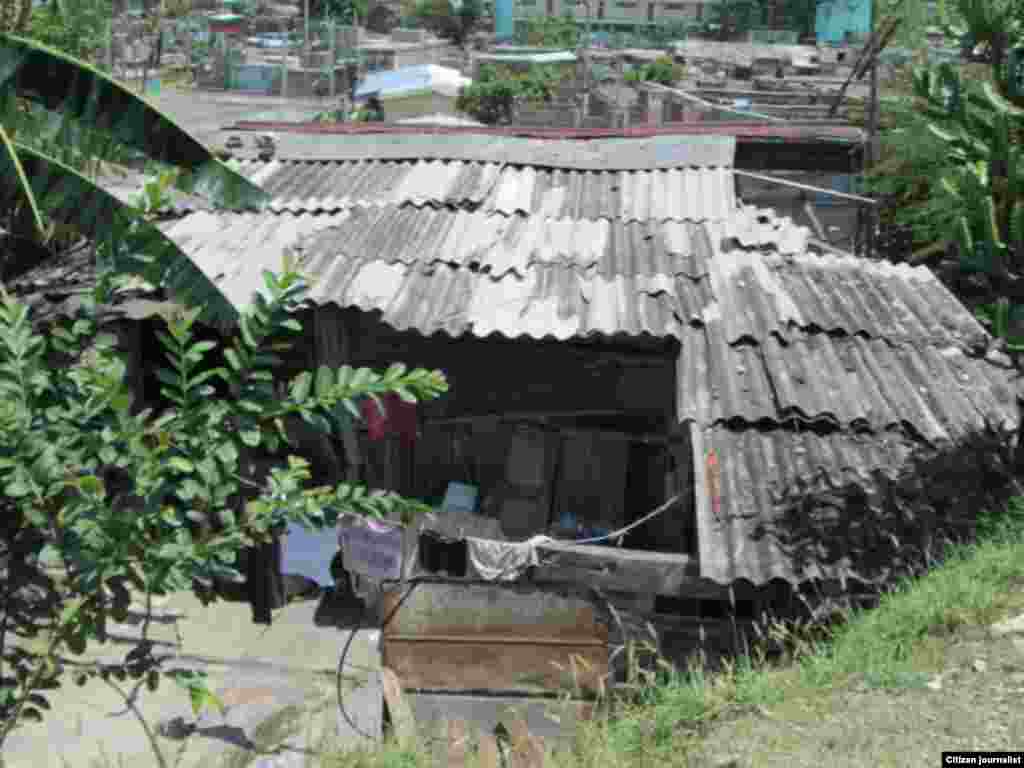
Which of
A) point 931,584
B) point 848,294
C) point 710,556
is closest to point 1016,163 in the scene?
point 931,584

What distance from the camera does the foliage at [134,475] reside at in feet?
12.0

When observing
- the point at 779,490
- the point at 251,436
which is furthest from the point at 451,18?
the point at 251,436

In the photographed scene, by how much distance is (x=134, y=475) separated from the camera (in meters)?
3.82

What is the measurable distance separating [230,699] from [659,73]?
1349 inches

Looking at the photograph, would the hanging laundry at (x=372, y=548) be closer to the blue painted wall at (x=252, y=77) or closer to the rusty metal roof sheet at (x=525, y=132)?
the rusty metal roof sheet at (x=525, y=132)

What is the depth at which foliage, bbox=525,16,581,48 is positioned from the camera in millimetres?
57719

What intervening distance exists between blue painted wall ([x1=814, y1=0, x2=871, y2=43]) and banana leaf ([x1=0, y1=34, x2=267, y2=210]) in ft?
Answer: 191

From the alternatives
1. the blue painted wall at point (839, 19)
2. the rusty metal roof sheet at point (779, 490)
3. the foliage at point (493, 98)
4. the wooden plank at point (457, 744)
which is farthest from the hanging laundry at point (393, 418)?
the blue painted wall at point (839, 19)

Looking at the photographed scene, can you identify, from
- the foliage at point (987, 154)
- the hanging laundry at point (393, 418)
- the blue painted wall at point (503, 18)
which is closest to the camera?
the foliage at point (987, 154)

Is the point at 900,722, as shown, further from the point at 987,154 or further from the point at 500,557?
the point at 500,557

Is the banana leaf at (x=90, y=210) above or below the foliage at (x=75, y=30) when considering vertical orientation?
below

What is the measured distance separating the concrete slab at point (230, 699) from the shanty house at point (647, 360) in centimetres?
148

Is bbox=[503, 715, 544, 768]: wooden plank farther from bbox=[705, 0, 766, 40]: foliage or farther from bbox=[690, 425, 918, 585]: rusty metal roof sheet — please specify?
bbox=[705, 0, 766, 40]: foliage

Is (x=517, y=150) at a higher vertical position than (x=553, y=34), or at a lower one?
lower
